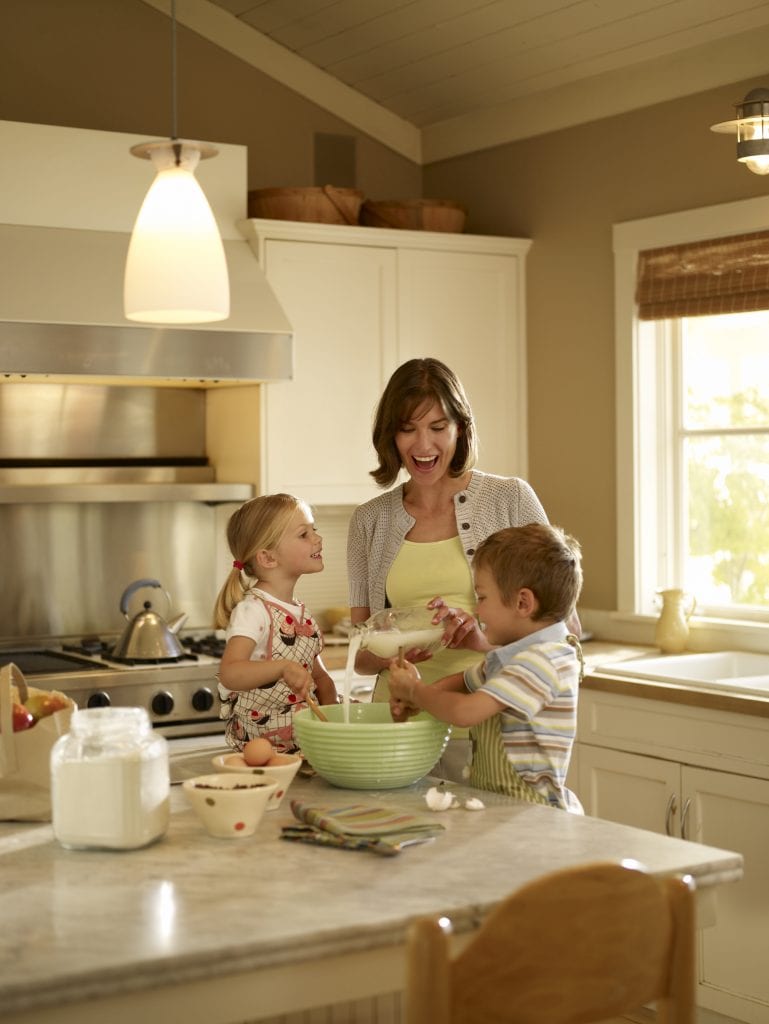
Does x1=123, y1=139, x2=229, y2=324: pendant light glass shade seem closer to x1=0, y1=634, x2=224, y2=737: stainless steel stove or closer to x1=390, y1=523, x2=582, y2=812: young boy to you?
x1=390, y1=523, x2=582, y2=812: young boy

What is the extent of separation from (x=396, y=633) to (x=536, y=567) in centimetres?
30

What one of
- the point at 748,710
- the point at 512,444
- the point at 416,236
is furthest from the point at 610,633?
the point at 416,236

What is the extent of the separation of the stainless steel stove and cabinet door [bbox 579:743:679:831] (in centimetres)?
103

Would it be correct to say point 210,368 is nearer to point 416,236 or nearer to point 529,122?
point 416,236

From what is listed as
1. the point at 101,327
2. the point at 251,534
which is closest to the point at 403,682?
the point at 251,534

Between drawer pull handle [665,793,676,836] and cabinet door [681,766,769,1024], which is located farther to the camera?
drawer pull handle [665,793,676,836]

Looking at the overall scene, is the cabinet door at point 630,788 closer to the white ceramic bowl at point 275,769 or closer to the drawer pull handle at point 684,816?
the drawer pull handle at point 684,816

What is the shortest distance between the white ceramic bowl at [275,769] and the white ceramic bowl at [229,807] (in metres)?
0.05

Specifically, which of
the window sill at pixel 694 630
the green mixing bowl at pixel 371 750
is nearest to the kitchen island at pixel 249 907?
the green mixing bowl at pixel 371 750

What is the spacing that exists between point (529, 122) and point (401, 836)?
3.33m

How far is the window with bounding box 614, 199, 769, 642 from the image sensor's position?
411 cm

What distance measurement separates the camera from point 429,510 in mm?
2752

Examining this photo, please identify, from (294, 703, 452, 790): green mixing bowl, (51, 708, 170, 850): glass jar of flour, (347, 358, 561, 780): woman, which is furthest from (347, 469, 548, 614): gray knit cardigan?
(51, 708, 170, 850): glass jar of flour

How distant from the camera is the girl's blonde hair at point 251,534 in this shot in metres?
2.63
